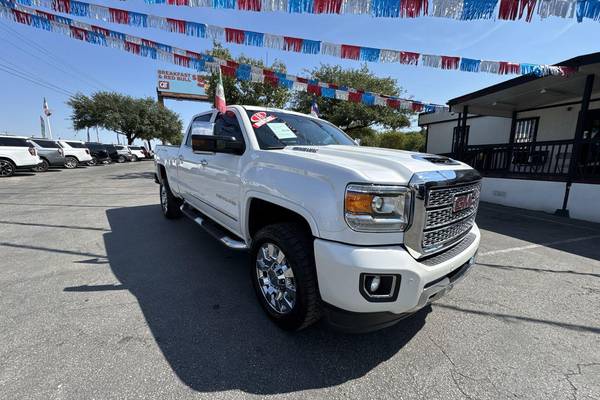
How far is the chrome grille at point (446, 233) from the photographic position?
200 cm

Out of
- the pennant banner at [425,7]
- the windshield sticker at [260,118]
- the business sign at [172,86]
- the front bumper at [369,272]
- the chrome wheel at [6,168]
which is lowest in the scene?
the chrome wheel at [6,168]

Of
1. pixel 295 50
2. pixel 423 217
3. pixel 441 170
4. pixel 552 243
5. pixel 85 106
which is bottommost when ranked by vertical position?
pixel 552 243

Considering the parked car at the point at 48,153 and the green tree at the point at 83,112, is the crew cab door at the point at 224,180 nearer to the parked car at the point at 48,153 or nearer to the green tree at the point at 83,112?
the parked car at the point at 48,153

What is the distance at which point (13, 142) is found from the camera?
1327 cm

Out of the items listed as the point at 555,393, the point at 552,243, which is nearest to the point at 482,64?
the point at 552,243

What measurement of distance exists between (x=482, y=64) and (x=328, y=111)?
12410 millimetres

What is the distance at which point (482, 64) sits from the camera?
6.07 meters

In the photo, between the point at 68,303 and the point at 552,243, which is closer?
the point at 68,303

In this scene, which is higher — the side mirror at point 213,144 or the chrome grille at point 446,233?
the side mirror at point 213,144

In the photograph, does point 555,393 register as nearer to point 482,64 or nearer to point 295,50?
point 295,50

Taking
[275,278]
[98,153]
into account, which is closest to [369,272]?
[275,278]

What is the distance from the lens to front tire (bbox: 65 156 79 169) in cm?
1839

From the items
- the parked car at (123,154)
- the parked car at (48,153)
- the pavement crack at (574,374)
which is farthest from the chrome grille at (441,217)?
the parked car at (123,154)

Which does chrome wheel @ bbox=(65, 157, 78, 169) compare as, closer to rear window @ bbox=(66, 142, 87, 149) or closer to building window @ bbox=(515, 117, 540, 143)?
rear window @ bbox=(66, 142, 87, 149)
